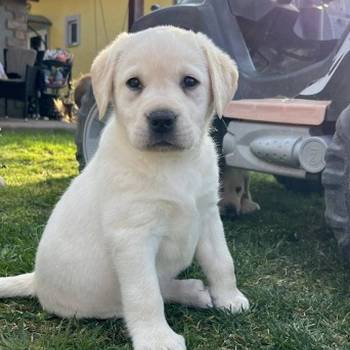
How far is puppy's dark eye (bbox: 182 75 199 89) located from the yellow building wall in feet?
42.6

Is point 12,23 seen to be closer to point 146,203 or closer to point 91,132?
point 91,132

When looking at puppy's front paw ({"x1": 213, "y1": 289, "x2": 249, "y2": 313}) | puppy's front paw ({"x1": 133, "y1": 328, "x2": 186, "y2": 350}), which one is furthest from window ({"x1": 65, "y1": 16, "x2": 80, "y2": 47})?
puppy's front paw ({"x1": 133, "y1": 328, "x2": 186, "y2": 350})

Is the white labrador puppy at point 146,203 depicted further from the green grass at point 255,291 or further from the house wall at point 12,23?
the house wall at point 12,23

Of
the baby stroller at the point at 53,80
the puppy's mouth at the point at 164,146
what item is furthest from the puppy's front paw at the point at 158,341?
the baby stroller at the point at 53,80

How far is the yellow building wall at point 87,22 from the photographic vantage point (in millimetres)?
15336

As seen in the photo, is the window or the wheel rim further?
the window

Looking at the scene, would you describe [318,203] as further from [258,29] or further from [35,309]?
[35,309]

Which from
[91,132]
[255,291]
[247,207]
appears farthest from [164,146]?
[91,132]

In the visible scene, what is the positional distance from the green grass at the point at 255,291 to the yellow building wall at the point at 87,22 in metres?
11.6

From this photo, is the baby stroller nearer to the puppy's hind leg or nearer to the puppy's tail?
the puppy's tail

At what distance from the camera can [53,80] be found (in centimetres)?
1140

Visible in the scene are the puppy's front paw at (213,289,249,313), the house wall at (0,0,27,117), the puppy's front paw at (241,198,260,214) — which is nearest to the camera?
the puppy's front paw at (213,289,249,313)

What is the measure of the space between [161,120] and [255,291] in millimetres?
848

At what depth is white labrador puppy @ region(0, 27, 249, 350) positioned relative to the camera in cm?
183
